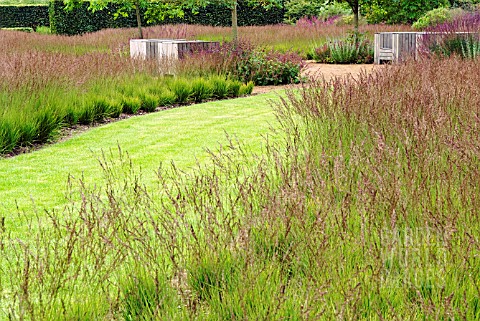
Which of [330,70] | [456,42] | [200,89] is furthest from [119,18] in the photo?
[456,42]

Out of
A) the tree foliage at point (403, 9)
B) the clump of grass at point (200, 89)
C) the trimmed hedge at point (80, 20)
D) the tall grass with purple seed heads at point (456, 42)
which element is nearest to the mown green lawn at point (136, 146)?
the clump of grass at point (200, 89)

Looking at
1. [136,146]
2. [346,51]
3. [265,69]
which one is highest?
[346,51]

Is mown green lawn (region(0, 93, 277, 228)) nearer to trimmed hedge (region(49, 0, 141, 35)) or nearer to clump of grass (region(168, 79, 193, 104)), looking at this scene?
clump of grass (region(168, 79, 193, 104))

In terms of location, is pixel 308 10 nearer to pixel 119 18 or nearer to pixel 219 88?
pixel 119 18

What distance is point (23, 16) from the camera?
33000 mm

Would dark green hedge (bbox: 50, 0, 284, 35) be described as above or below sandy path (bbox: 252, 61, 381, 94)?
above

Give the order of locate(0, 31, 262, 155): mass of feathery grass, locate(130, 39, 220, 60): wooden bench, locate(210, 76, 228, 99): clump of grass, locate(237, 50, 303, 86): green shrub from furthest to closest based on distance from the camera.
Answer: locate(237, 50, 303, 86): green shrub, locate(130, 39, 220, 60): wooden bench, locate(210, 76, 228, 99): clump of grass, locate(0, 31, 262, 155): mass of feathery grass

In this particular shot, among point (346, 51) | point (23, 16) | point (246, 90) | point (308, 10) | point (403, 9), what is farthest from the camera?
point (23, 16)

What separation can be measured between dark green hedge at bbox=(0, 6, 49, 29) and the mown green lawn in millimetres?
25084

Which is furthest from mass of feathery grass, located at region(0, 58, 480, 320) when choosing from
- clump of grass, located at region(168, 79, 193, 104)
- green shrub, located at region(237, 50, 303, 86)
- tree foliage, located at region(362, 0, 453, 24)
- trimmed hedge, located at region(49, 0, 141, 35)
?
trimmed hedge, located at region(49, 0, 141, 35)

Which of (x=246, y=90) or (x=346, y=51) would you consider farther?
(x=346, y=51)

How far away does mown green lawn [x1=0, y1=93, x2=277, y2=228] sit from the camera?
19.0 ft

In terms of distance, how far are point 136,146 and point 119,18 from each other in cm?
2250

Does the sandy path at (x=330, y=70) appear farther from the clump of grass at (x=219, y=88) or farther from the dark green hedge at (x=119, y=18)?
the dark green hedge at (x=119, y=18)
